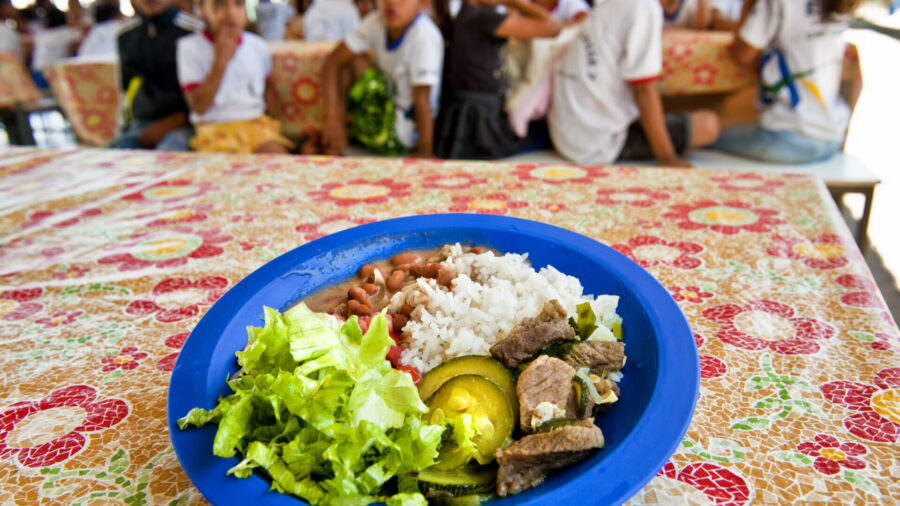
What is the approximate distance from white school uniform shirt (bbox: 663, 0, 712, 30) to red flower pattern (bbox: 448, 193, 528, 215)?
2.75m

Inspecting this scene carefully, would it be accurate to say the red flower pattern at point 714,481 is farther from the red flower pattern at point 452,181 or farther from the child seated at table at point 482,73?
the child seated at table at point 482,73

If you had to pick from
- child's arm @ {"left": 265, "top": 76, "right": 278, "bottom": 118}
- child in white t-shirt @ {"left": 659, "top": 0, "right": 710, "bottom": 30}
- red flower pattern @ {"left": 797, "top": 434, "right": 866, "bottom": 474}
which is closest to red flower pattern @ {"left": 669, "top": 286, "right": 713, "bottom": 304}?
red flower pattern @ {"left": 797, "top": 434, "right": 866, "bottom": 474}

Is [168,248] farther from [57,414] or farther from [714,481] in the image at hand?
[714,481]

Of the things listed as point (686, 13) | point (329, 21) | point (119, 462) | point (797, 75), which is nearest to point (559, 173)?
point (119, 462)

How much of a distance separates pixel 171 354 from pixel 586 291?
0.64 metres

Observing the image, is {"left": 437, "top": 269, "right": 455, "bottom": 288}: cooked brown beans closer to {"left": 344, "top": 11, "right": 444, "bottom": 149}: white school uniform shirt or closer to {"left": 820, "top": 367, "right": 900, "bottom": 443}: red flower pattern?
{"left": 820, "top": 367, "right": 900, "bottom": 443}: red flower pattern

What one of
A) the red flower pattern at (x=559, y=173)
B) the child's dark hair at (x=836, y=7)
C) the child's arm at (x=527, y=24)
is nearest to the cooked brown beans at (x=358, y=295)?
the red flower pattern at (x=559, y=173)

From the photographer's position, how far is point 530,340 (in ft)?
2.17

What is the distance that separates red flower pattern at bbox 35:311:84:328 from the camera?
95 cm

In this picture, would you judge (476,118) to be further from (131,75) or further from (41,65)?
(41,65)

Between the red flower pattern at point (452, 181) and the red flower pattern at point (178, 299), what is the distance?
643 mm

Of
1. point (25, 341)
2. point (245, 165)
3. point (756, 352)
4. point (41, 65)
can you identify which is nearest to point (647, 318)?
point (756, 352)

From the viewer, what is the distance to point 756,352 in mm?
788

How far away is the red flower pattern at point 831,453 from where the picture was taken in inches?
23.5
